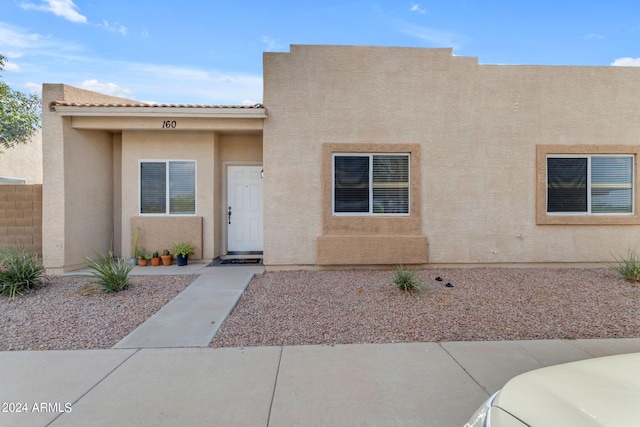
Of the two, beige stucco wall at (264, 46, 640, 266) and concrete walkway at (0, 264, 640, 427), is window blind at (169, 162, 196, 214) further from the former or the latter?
concrete walkway at (0, 264, 640, 427)

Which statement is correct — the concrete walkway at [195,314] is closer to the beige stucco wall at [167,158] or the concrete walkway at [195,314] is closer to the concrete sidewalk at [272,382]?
the concrete sidewalk at [272,382]

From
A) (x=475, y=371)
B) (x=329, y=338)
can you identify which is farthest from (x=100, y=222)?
(x=475, y=371)

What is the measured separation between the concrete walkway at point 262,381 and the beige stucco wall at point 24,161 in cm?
1527

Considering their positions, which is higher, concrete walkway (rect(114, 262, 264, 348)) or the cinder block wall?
the cinder block wall

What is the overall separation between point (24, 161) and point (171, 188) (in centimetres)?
1202

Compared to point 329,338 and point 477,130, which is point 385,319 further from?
point 477,130

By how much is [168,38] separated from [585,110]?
12.1 metres

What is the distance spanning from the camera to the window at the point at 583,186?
846cm

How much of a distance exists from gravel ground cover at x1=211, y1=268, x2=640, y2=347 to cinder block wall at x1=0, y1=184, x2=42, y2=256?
20.3ft

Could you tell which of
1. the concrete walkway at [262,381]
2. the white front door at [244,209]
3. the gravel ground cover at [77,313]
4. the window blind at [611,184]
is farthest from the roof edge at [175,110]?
the window blind at [611,184]

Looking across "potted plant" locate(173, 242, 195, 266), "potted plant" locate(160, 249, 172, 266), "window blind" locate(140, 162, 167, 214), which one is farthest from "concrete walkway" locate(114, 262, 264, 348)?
"window blind" locate(140, 162, 167, 214)

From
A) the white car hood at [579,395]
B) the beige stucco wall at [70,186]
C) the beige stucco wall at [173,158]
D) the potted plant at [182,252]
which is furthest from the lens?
the beige stucco wall at [173,158]

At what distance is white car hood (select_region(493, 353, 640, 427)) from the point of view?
1632 mm

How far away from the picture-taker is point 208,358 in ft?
12.8
